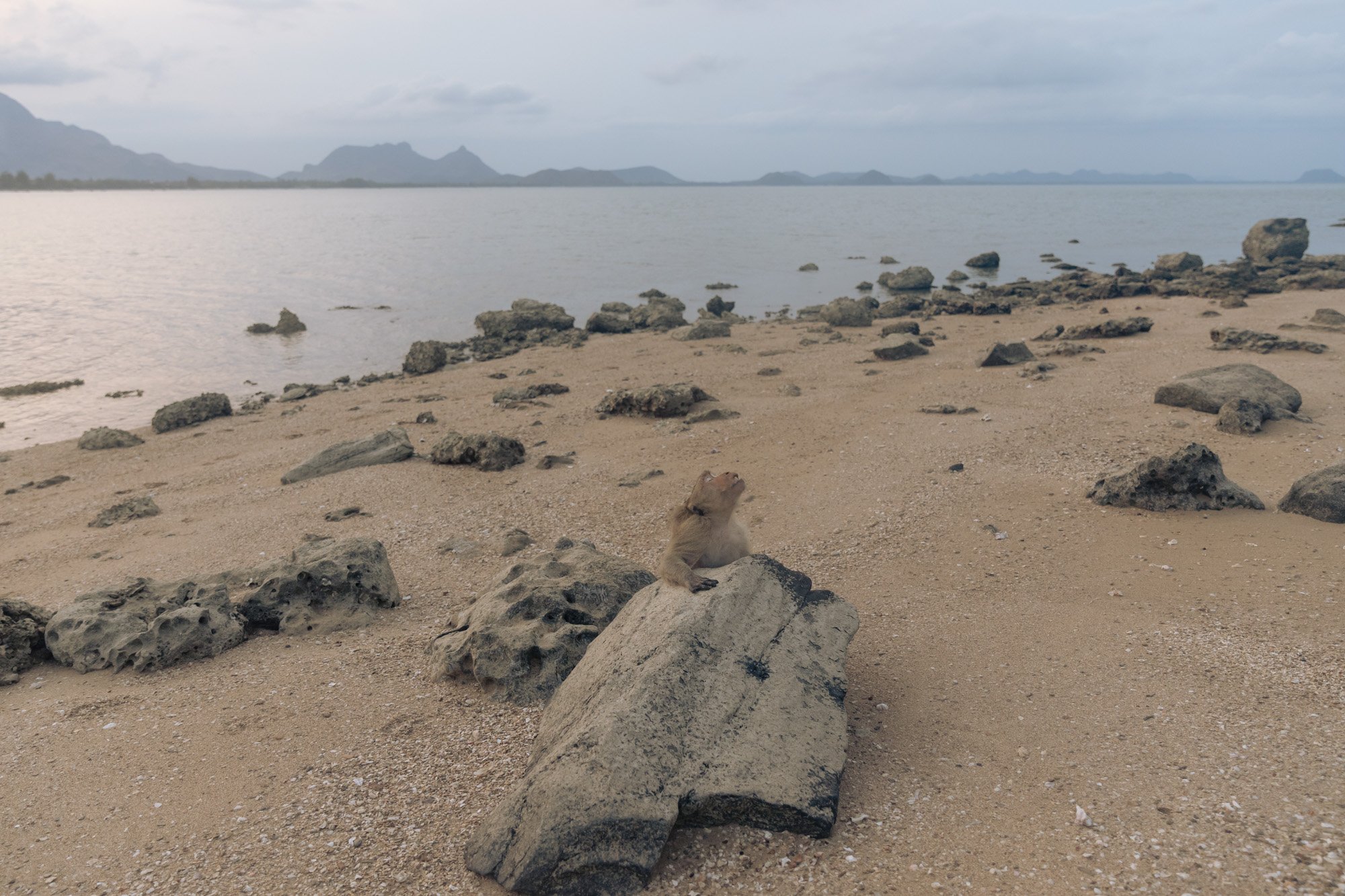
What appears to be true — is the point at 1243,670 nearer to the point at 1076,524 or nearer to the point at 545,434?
the point at 1076,524

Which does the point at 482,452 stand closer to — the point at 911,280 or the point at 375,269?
the point at 911,280

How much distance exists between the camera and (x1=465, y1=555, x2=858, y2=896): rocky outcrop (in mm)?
4047

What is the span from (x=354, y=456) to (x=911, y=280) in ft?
96.6

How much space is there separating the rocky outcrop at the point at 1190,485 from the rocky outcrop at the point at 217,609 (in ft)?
24.5

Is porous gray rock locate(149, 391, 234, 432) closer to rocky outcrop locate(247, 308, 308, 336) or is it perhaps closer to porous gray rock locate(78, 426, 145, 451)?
porous gray rock locate(78, 426, 145, 451)

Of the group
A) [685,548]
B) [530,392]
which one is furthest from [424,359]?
[685,548]

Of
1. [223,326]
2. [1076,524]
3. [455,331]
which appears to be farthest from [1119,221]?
[1076,524]

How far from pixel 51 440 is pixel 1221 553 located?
20.0m

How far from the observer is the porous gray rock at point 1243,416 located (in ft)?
34.0

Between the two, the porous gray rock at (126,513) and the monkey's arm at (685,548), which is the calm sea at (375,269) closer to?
the porous gray rock at (126,513)

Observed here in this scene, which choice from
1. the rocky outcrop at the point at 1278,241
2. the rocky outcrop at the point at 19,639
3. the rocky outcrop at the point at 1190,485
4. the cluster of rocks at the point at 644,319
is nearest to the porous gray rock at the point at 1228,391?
the rocky outcrop at the point at 1190,485

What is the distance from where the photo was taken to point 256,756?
209 inches

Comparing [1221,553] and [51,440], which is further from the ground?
[1221,553]

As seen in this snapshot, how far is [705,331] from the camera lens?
22969mm
